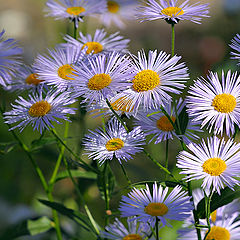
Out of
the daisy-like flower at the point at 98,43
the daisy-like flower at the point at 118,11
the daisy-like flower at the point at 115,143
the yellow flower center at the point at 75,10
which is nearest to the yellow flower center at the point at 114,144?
the daisy-like flower at the point at 115,143

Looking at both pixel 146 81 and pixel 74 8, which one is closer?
pixel 146 81

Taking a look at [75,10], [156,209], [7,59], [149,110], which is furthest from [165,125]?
[75,10]

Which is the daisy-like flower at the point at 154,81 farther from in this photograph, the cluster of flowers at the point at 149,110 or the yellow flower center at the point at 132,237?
the yellow flower center at the point at 132,237

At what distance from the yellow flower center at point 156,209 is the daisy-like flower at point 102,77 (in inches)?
5.9

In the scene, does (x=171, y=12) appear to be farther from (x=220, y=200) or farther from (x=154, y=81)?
(x=220, y=200)

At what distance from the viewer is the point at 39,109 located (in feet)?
2.18

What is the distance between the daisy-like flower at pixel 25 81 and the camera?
79 cm

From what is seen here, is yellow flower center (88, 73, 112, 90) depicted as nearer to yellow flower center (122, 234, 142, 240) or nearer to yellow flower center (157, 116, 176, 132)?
yellow flower center (157, 116, 176, 132)

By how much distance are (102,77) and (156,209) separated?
19 cm

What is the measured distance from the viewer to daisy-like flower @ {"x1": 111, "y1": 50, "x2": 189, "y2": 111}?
585mm

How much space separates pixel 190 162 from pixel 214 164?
0.11 ft

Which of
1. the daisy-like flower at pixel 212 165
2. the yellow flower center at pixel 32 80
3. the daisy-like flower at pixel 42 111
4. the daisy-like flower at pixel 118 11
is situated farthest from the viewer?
the daisy-like flower at pixel 118 11

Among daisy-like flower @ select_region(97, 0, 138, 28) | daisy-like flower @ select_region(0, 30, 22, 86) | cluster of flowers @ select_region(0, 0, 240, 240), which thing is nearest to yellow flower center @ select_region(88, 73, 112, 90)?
cluster of flowers @ select_region(0, 0, 240, 240)

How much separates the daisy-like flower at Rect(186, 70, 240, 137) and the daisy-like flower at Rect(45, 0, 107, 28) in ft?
1.07
